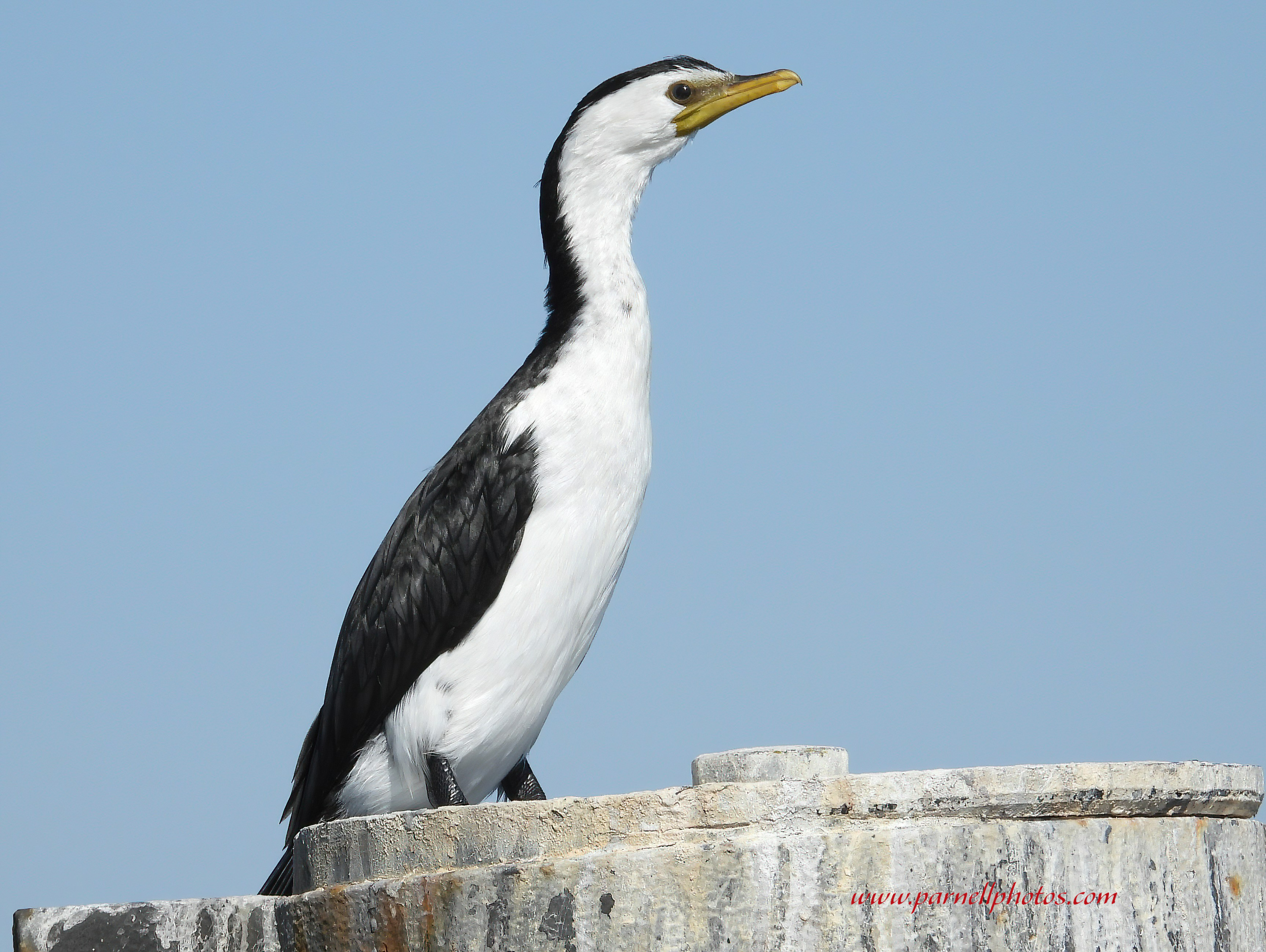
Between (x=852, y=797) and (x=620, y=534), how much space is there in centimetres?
267

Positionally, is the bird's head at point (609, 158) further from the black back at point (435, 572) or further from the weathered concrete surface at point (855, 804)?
the weathered concrete surface at point (855, 804)

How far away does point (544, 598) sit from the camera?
21.4 ft

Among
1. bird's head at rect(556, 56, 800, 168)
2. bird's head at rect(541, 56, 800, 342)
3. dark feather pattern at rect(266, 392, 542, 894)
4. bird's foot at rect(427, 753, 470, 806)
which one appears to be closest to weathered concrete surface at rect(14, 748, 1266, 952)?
bird's foot at rect(427, 753, 470, 806)

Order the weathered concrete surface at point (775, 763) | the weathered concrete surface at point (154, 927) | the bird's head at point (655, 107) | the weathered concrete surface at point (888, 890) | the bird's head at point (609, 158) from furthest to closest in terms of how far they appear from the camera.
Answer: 1. the bird's head at point (655, 107)
2. the bird's head at point (609, 158)
3. the weathered concrete surface at point (775, 763)
4. the weathered concrete surface at point (154, 927)
5. the weathered concrete surface at point (888, 890)

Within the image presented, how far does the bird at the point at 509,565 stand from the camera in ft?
21.4

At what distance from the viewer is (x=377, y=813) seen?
684 cm

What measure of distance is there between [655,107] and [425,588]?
2.76 meters

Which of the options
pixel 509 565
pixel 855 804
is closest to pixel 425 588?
pixel 509 565

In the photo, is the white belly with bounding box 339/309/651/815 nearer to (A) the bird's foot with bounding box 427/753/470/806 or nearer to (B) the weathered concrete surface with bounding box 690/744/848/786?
(A) the bird's foot with bounding box 427/753/470/806

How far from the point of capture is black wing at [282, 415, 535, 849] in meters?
6.68

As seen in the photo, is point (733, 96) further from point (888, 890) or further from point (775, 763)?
point (888, 890)

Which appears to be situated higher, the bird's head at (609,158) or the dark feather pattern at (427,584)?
the bird's head at (609,158)

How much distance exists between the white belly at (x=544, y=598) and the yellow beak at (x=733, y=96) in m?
1.43

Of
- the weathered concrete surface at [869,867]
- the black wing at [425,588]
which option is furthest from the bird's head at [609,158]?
the weathered concrete surface at [869,867]
